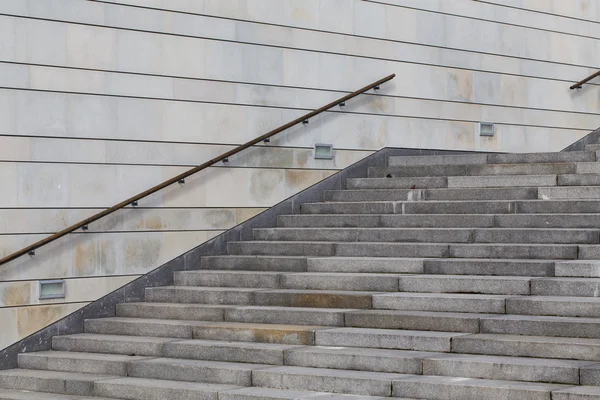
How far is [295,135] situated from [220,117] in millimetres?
1195

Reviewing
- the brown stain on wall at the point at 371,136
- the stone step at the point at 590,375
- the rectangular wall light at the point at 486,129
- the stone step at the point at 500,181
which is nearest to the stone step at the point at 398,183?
the stone step at the point at 500,181

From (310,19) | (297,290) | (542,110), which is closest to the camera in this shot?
(297,290)

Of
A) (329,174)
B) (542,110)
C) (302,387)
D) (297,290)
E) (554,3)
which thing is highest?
(554,3)

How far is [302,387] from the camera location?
9.23 m

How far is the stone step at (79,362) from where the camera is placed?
10.6 meters

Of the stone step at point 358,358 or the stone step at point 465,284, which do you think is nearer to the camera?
the stone step at point 358,358

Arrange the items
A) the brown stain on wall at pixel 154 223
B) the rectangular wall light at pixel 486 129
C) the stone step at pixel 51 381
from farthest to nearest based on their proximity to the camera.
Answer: the rectangular wall light at pixel 486 129
the brown stain on wall at pixel 154 223
the stone step at pixel 51 381

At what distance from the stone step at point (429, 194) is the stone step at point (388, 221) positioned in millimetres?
616

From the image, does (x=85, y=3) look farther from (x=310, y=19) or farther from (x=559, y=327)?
(x=559, y=327)

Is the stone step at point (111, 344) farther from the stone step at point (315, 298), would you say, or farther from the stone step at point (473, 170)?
the stone step at point (473, 170)

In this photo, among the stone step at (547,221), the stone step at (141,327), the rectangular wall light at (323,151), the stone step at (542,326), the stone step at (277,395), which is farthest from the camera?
the rectangular wall light at (323,151)

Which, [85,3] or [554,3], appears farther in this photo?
[554,3]

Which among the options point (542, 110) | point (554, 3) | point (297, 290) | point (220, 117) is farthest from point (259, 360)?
point (554, 3)

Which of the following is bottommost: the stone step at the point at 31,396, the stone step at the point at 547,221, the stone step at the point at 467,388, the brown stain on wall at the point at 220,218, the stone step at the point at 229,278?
the stone step at the point at 31,396
